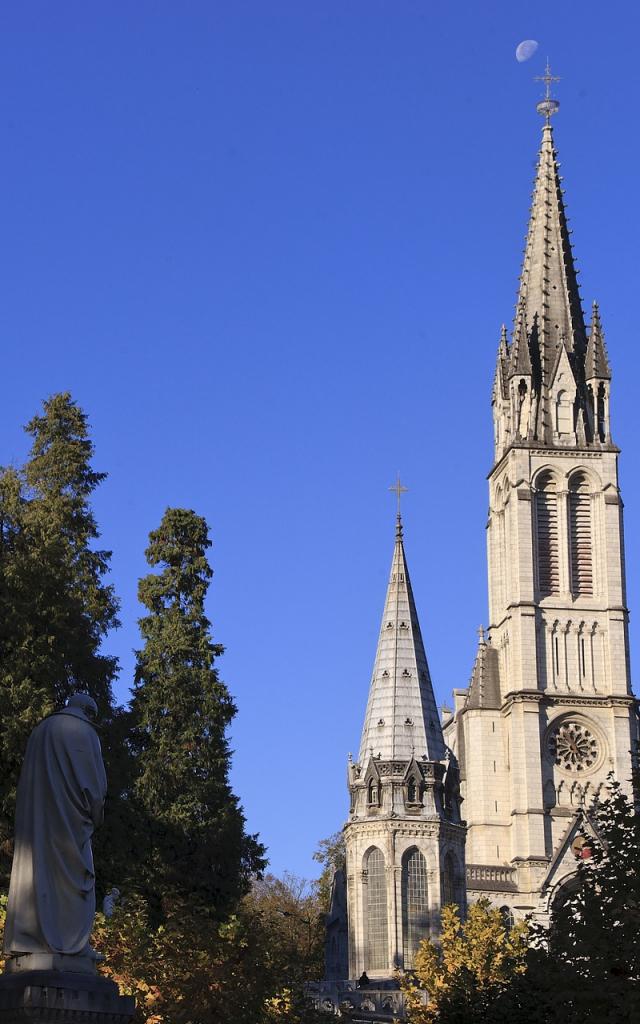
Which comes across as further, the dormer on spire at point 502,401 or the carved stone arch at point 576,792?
the dormer on spire at point 502,401

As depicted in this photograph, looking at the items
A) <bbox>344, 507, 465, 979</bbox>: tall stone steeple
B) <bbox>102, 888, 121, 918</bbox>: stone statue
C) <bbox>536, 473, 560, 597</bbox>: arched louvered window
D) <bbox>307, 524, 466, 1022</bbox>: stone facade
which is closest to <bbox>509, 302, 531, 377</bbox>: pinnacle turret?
<bbox>536, 473, 560, 597</bbox>: arched louvered window

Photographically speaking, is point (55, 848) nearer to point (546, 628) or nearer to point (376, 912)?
point (376, 912)

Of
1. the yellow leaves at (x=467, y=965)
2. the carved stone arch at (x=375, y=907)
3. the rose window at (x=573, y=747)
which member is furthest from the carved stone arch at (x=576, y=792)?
the yellow leaves at (x=467, y=965)

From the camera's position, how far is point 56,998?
45.5 feet

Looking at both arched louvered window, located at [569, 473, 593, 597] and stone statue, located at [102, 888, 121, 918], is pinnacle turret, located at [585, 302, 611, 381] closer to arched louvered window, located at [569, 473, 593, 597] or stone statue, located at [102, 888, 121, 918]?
arched louvered window, located at [569, 473, 593, 597]

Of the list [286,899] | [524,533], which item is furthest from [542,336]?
[286,899]

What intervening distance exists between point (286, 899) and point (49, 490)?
60.7 metres

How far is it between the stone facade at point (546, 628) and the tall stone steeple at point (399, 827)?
1358 centimetres

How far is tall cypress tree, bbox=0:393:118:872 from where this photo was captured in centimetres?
3397

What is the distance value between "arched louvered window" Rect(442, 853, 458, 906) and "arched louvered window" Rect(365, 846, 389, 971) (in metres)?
2.36

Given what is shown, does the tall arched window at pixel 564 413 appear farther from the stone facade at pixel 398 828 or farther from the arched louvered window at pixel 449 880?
the arched louvered window at pixel 449 880

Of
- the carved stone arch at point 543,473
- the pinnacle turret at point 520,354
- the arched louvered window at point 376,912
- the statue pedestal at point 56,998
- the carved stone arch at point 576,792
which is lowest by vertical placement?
the statue pedestal at point 56,998

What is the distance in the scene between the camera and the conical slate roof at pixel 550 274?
9612 cm

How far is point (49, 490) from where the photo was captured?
1722 inches
